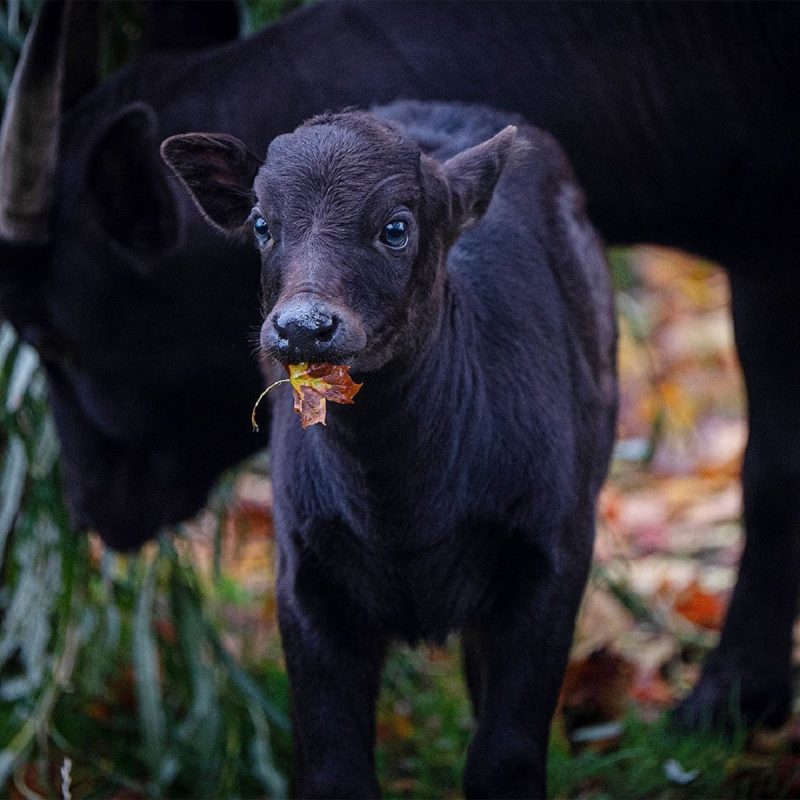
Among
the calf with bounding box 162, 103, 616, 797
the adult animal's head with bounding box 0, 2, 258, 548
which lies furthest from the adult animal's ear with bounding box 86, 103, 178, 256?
the calf with bounding box 162, 103, 616, 797

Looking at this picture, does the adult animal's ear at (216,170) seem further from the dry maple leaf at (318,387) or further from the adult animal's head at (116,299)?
the adult animal's head at (116,299)

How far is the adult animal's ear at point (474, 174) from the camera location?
3318 millimetres

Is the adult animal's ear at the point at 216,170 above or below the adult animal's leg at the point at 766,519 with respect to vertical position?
above

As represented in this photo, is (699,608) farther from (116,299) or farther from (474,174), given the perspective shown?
(474,174)

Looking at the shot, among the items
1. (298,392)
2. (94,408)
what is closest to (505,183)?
(298,392)

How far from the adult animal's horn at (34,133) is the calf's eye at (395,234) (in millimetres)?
1529

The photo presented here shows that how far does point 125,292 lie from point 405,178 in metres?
1.74

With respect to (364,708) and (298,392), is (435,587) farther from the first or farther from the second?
(298,392)

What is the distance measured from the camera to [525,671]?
349 cm

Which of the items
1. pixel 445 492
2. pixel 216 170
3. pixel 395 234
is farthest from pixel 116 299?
pixel 395 234

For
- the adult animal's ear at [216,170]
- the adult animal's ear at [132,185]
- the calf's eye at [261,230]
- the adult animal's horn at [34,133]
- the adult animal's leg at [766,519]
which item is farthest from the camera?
the adult animal's leg at [766,519]

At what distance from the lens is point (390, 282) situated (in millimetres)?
3062

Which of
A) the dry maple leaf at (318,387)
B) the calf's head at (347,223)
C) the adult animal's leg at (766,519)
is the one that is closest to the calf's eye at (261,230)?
the calf's head at (347,223)

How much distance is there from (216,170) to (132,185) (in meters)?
1.23
